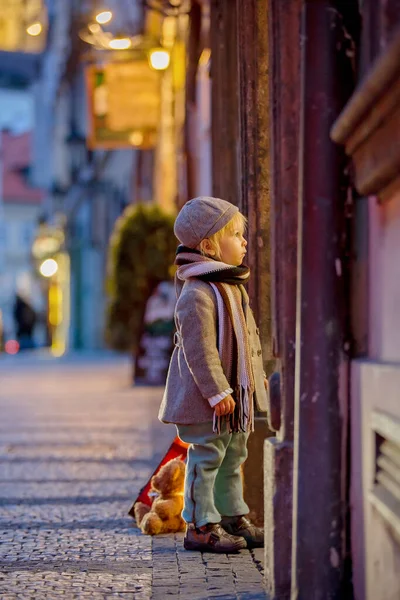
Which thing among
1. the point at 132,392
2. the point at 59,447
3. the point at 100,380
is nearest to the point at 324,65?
the point at 59,447

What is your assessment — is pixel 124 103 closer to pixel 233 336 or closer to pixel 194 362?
pixel 233 336

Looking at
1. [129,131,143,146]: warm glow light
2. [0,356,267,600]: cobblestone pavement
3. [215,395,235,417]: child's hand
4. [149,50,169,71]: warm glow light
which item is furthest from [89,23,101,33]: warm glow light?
[215,395,235,417]: child's hand

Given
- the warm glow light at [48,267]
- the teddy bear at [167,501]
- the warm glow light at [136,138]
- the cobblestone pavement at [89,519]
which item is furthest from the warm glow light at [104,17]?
the warm glow light at [48,267]

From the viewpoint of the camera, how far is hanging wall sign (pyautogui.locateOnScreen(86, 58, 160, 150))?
19.6 metres

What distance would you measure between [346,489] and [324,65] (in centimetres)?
121

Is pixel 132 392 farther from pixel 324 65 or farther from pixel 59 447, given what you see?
pixel 324 65

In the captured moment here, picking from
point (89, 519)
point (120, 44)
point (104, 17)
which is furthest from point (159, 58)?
point (89, 519)

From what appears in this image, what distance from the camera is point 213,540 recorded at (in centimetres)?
535

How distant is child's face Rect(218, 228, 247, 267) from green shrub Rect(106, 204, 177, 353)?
12.0 meters

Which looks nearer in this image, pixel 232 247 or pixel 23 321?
Answer: pixel 232 247

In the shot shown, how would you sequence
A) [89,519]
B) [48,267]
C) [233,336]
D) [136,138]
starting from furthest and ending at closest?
[48,267], [136,138], [89,519], [233,336]

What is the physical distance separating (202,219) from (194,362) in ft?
1.91

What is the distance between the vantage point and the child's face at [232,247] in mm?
5395

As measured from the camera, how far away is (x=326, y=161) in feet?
13.1
